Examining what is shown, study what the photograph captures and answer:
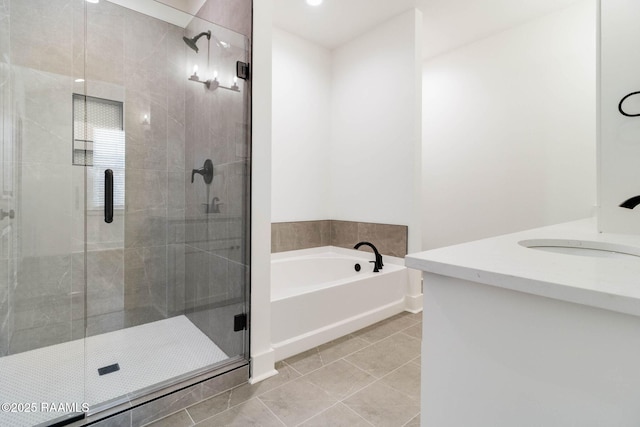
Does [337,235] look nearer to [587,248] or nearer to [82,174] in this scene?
[82,174]

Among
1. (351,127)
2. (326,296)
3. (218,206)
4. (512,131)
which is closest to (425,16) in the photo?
(351,127)

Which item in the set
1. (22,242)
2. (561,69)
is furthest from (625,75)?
(22,242)

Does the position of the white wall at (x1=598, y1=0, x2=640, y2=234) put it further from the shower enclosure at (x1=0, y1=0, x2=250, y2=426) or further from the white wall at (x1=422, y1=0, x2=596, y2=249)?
the shower enclosure at (x1=0, y1=0, x2=250, y2=426)

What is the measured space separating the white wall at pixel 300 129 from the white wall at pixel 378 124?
4.9 inches

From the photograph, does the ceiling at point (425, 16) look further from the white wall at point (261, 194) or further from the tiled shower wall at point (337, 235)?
the tiled shower wall at point (337, 235)

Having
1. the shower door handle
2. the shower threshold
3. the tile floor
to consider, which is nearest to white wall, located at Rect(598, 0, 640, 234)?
the tile floor

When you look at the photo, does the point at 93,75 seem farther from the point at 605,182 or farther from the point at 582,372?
the point at 605,182

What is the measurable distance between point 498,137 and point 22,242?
3965 mm

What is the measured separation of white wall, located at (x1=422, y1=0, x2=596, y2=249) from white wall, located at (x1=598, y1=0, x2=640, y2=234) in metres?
1.62

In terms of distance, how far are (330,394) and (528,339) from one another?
49.8 inches

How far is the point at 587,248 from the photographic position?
3.70ft

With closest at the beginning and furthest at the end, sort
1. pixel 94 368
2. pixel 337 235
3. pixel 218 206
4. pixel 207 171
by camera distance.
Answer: pixel 94 368 < pixel 218 206 < pixel 207 171 < pixel 337 235

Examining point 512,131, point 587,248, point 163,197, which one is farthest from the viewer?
point 512,131

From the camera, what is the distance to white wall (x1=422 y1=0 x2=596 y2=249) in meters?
2.62
